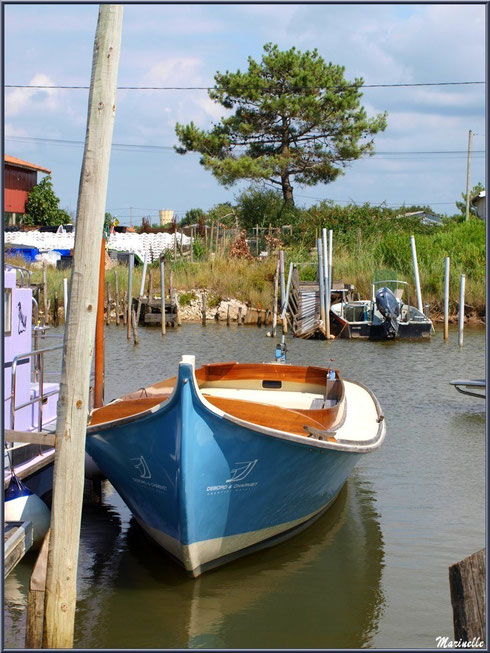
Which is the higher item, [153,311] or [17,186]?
[17,186]

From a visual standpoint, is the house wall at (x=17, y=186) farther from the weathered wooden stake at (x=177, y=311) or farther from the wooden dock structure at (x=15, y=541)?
Answer: the wooden dock structure at (x=15, y=541)

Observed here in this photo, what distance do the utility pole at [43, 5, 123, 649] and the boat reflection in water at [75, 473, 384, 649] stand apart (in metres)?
1.49

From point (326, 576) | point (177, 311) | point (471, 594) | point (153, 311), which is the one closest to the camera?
point (471, 594)

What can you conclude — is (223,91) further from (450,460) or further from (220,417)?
(220,417)

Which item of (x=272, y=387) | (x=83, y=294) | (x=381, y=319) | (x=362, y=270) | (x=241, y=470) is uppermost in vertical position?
(x=362, y=270)

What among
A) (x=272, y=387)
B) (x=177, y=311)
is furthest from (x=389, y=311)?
(x=272, y=387)

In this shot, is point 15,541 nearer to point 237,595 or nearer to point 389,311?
point 237,595

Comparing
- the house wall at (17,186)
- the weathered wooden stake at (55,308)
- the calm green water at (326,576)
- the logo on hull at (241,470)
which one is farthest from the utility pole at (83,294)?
the house wall at (17,186)

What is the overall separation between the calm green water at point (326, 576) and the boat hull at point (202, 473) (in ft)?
1.31

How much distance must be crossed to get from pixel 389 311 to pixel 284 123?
17059 mm

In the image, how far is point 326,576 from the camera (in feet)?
27.0

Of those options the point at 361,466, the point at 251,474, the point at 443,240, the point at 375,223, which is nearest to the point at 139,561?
the point at 251,474

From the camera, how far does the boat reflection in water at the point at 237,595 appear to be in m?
6.87

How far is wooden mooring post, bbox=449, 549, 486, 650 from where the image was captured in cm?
417
